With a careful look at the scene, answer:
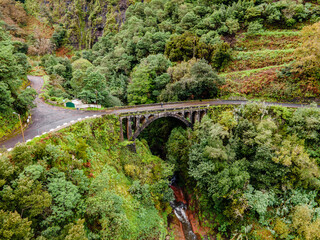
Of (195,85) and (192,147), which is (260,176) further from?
(195,85)

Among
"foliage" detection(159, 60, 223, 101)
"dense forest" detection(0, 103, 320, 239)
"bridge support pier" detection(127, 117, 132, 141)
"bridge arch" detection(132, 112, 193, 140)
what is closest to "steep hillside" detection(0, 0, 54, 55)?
"foliage" detection(159, 60, 223, 101)

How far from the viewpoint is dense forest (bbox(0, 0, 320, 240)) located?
634 inches

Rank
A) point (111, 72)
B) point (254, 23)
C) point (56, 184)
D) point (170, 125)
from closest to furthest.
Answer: point (56, 184) < point (170, 125) < point (254, 23) < point (111, 72)

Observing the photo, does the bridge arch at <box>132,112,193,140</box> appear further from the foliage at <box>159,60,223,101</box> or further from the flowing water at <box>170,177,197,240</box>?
the flowing water at <box>170,177,197,240</box>

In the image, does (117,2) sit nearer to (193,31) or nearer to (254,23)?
(193,31)

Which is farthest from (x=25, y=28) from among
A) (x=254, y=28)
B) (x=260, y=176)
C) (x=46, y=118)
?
(x=260, y=176)

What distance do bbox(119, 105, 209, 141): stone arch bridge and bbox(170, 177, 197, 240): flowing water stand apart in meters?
13.4

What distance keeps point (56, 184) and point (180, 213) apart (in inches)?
885

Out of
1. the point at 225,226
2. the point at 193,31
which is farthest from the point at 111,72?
the point at 225,226

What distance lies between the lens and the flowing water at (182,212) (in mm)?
27788

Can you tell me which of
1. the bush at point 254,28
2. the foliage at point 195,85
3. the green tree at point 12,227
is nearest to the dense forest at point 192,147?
the green tree at point 12,227

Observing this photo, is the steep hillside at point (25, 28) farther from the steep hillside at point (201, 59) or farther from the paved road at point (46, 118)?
the paved road at point (46, 118)

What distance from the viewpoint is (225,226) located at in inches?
1022

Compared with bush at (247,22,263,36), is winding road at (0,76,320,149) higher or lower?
lower
